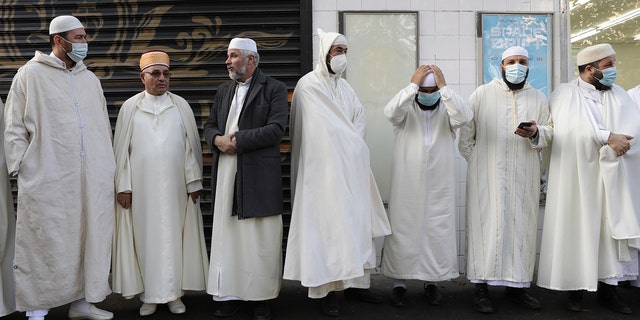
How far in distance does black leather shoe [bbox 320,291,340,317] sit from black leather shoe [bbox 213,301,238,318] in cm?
65

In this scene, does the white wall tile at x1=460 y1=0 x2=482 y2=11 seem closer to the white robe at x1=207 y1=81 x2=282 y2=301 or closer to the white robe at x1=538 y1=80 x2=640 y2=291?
the white robe at x1=538 y1=80 x2=640 y2=291

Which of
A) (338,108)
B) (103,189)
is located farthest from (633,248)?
(103,189)

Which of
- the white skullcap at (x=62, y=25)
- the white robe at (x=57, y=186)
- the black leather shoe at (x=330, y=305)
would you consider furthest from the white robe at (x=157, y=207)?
the black leather shoe at (x=330, y=305)

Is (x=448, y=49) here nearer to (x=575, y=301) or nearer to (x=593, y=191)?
(x=593, y=191)

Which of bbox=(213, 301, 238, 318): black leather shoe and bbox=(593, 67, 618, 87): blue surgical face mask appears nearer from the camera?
bbox=(213, 301, 238, 318): black leather shoe

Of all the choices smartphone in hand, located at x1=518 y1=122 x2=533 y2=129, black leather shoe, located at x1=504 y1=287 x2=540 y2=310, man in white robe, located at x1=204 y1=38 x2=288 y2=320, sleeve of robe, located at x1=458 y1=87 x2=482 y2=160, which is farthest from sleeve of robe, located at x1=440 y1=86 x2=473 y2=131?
black leather shoe, located at x1=504 y1=287 x2=540 y2=310

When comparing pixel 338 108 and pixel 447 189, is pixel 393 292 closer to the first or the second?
pixel 447 189

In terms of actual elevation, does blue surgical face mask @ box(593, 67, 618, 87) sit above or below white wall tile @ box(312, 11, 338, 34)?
below

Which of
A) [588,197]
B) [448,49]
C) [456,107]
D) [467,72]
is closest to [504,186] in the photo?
[588,197]

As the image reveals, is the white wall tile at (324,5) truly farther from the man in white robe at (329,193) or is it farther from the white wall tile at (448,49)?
the man in white robe at (329,193)

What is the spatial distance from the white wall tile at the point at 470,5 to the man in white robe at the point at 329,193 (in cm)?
179

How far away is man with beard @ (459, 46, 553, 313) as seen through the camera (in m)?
4.79

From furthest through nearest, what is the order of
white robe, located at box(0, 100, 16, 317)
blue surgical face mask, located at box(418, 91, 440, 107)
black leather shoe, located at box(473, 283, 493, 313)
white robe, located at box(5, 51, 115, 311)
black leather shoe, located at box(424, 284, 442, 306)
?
black leather shoe, located at box(424, 284, 442, 306), blue surgical face mask, located at box(418, 91, 440, 107), black leather shoe, located at box(473, 283, 493, 313), white robe, located at box(0, 100, 16, 317), white robe, located at box(5, 51, 115, 311)

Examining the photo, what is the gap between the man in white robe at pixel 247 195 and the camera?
452 cm
